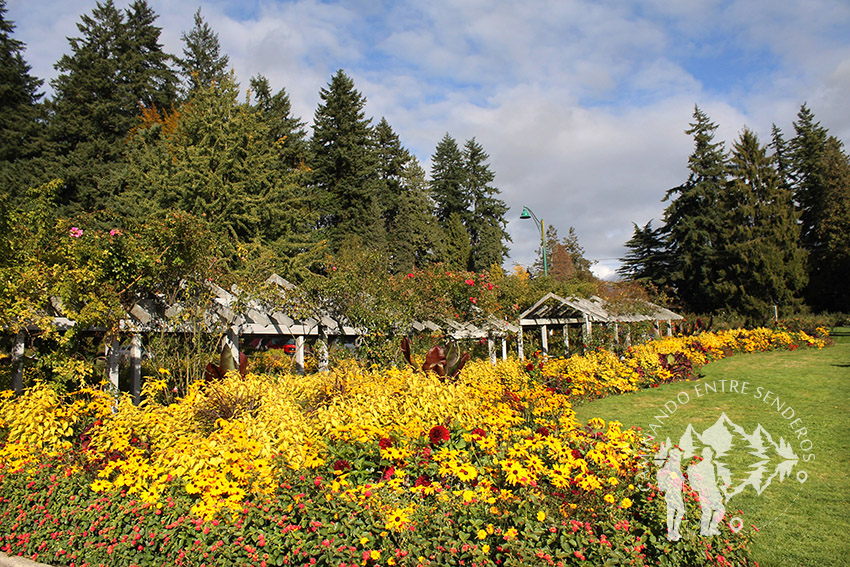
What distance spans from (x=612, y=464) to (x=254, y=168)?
19356 mm

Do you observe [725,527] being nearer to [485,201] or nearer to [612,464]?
[612,464]

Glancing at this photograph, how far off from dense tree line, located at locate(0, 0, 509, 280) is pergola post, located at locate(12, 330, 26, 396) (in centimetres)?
583

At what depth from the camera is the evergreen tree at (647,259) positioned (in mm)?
41000

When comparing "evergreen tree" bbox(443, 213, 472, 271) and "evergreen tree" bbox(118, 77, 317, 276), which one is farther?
"evergreen tree" bbox(443, 213, 472, 271)

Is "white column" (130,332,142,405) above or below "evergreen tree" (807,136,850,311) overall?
below

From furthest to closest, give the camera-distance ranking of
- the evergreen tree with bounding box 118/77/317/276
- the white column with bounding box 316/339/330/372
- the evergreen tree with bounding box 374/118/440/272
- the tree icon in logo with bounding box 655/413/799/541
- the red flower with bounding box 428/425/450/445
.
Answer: the evergreen tree with bounding box 374/118/440/272
the evergreen tree with bounding box 118/77/317/276
the white column with bounding box 316/339/330/372
the red flower with bounding box 428/425/450/445
the tree icon in logo with bounding box 655/413/799/541

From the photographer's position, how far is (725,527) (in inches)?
129

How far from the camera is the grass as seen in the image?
420 cm

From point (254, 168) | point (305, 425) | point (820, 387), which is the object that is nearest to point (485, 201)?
point (254, 168)

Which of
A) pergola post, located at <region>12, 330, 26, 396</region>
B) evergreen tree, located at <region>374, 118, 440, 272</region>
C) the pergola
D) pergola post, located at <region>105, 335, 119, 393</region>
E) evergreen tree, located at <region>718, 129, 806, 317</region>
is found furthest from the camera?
evergreen tree, located at <region>374, 118, 440, 272</region>

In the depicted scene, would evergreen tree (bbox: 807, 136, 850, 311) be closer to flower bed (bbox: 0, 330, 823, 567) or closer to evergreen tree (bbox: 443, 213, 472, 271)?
evergreen tree (bbox: 443, 213, 472, 271)

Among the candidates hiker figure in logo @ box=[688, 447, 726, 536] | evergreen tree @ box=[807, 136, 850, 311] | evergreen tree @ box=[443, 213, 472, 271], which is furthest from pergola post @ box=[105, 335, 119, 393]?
evergreen tree @ box=[807, 136, 850, 311]

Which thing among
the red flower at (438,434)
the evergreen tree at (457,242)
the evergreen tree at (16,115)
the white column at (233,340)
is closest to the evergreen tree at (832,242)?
the evergreen tree at (457,242)

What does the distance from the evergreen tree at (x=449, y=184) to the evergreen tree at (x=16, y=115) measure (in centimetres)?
2751
